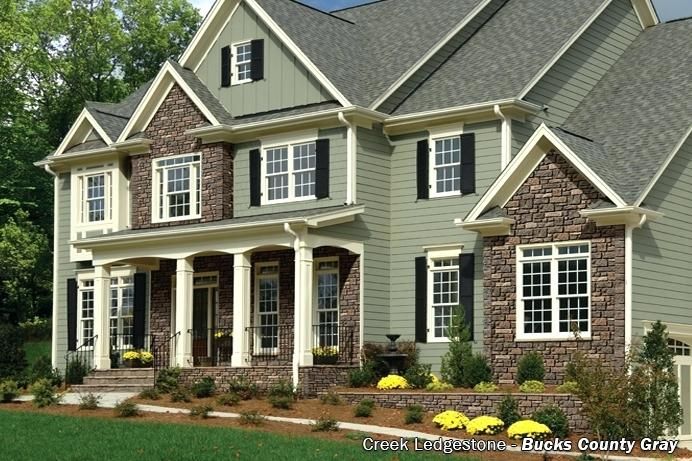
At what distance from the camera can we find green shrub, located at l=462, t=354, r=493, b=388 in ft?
97.8

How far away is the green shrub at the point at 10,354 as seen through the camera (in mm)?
38322

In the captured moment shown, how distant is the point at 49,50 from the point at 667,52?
33.9 m

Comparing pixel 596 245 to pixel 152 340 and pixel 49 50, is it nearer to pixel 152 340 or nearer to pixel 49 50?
pixel 152 340

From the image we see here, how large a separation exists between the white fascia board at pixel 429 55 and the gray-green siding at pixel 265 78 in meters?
1.40

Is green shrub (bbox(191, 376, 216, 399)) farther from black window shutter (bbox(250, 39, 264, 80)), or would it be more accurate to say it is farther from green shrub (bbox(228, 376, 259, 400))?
black window shutter (bbox(250, 39, 264, 80))

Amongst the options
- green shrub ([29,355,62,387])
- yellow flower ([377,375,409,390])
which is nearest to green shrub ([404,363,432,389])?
yellow flower ([377,375,409,390])

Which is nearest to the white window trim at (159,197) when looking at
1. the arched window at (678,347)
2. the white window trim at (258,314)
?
the white window trim at (258,314)

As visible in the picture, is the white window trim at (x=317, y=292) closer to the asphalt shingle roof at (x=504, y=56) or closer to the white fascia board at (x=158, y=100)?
the asphalt shingle roof at (x=504, y=56)

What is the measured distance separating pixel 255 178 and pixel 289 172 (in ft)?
3.83

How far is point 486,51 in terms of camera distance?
35.4 metres

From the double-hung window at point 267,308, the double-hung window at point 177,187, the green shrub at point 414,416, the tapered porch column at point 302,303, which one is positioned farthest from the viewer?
the double-hung window at point 177,187

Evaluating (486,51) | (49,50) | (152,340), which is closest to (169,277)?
(152,340)

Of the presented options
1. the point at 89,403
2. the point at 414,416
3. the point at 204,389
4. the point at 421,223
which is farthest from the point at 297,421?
the point at 421,223

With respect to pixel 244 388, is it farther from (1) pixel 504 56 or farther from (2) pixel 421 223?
(1) pixel 504 56
